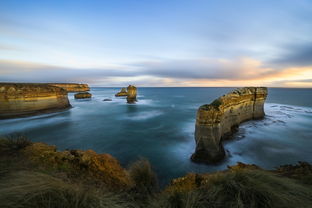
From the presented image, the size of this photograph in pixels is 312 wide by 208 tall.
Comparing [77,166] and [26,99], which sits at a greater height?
[26,99]

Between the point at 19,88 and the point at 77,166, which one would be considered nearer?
the point at 77,166

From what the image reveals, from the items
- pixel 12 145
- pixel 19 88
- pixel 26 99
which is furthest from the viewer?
pixel 26 99

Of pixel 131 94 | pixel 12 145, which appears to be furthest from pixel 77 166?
pixel 131 94

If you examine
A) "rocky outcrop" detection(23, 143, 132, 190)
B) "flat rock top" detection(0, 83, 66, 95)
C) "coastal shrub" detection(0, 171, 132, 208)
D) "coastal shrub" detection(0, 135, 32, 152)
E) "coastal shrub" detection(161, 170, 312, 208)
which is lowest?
"rocky outcrop" detection(23, 143, 132, 190)

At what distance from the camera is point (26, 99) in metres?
20.3

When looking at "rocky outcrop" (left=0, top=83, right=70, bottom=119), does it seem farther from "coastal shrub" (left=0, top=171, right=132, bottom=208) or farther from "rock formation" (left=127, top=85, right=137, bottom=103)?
"coastal shrub" (left=0, top=171, right=132, bottom=208)

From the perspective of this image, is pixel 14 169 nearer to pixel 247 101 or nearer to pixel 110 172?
pixel 110 172

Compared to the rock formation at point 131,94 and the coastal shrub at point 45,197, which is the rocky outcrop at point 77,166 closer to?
the coastal shrub at point 45,197

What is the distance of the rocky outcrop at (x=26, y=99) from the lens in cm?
1869

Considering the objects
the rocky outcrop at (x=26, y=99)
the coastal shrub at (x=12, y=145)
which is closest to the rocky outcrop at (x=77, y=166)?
the coastal shrub at (x=12, y=145)

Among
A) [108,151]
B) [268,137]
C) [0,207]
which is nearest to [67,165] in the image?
[0,207]

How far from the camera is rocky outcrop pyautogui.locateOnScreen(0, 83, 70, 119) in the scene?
61.3ft

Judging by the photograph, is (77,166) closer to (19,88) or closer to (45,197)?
(45,197)

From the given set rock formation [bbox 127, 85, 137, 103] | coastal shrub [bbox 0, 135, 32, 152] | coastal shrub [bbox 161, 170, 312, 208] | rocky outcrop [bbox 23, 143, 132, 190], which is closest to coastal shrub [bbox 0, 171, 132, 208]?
coastal shrub [bbox 161, 170, 312, 208]
